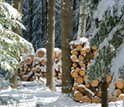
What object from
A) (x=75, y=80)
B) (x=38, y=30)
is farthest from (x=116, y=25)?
(x=38, y=30)

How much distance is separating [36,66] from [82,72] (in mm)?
6797

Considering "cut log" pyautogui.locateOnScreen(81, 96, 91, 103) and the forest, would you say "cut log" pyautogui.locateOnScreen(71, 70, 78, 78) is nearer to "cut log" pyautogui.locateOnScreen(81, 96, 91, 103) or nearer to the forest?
the forest

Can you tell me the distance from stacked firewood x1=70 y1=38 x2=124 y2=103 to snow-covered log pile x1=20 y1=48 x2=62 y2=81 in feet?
18.5

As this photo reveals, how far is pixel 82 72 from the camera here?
723cm

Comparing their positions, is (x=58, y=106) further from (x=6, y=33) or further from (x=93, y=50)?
(x=6, y=33)

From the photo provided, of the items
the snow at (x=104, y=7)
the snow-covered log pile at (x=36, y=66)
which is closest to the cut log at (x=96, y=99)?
the snow at (x=104, y=7)

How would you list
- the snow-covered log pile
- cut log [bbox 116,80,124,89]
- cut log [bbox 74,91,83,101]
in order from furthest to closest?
the snow-covered log pile
cut log [bbox 74,91,83,101]
cut log [bbox 116,80,124,89]

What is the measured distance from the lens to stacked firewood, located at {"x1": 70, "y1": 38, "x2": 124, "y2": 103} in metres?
6.95

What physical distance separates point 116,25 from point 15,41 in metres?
2.77

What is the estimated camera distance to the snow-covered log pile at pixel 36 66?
1317 cm

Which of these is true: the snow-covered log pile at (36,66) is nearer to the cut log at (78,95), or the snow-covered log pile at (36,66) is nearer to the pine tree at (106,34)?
the cut log at (78,95)

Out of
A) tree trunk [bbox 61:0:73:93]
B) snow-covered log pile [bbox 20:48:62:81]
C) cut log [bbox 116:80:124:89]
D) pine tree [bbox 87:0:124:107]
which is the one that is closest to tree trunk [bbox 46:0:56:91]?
tree trunk [bbox 61:0:73:93]

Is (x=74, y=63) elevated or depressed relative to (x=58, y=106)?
elevated

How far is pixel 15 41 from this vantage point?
548cm
